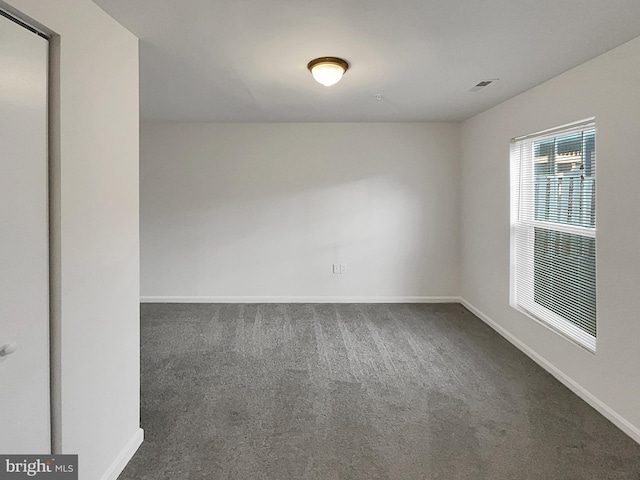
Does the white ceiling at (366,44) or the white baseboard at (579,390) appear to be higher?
the white ceiling at (366,44)

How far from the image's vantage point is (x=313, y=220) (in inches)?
227

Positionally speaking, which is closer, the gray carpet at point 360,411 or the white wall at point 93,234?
the white wall at point 93,234

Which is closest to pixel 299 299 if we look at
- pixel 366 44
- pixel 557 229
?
pixel 557 229

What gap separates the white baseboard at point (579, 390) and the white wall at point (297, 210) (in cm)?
169

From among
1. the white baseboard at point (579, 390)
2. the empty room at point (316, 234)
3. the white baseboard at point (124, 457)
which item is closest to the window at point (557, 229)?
the empty room at point (316, 234)

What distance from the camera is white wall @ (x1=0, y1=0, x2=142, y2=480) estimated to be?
1.72m

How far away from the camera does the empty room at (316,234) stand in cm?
174

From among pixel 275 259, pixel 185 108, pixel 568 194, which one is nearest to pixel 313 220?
pixel 275 259

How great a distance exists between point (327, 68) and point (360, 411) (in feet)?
7.59

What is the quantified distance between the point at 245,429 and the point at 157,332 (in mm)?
2288

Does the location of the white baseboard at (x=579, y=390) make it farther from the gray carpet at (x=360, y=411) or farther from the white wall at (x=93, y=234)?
the white wall at (x=93, y=234)

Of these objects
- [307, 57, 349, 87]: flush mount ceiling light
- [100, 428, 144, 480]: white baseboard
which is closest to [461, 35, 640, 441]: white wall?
[307, 57, 349, 87]: flush mount ceiling light

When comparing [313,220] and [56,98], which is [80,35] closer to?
[56,98]

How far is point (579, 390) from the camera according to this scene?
304 cm
